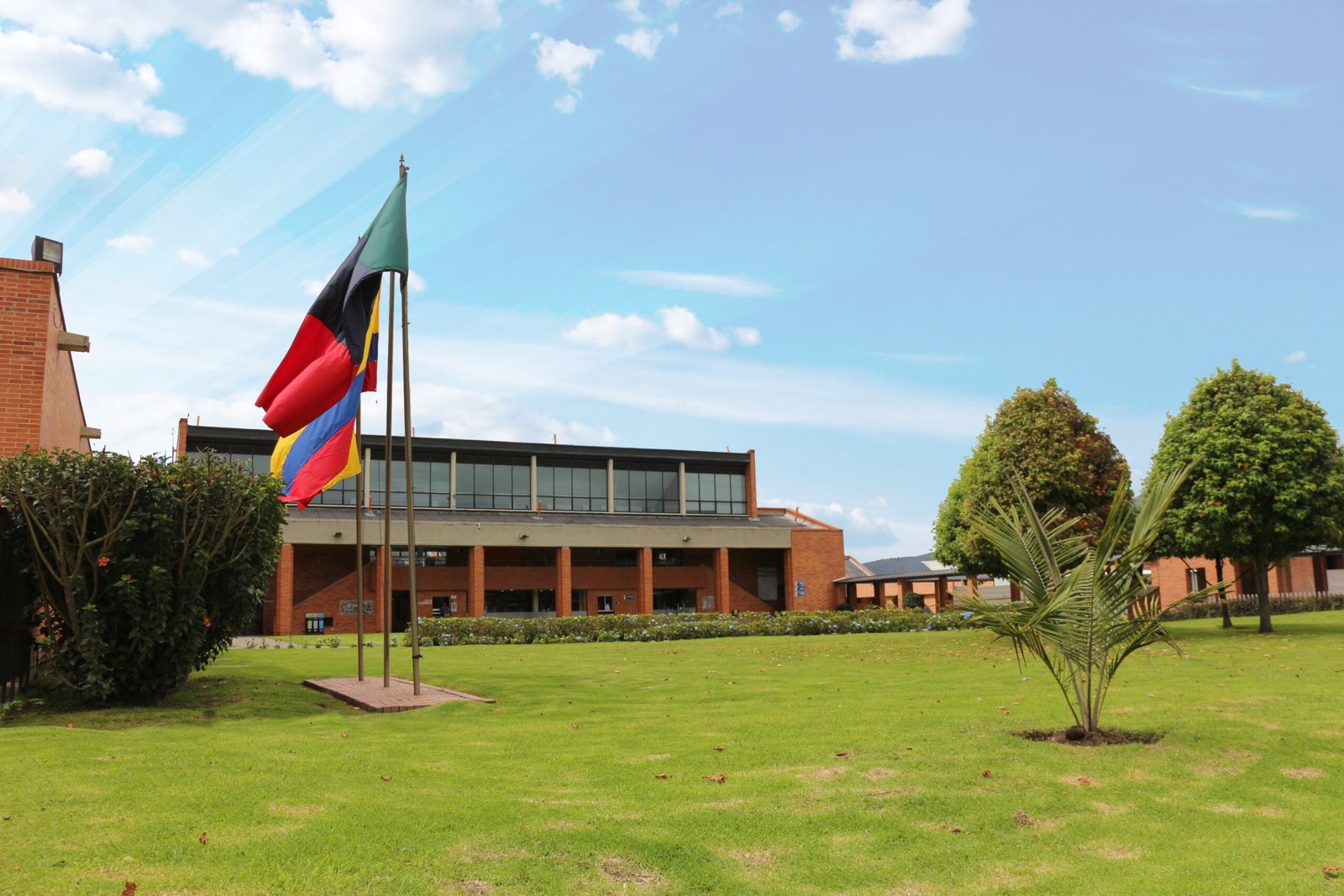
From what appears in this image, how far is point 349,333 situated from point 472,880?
9204mm

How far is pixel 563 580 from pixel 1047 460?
29.1 meters

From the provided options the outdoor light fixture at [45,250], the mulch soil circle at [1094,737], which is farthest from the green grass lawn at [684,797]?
the outdoor light fixture at [45,250]

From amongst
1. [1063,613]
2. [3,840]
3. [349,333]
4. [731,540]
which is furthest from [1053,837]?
[731,540]

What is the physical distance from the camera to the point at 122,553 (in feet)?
37.7

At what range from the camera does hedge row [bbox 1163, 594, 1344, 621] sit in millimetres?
37688

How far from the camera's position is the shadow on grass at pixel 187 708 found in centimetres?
1080

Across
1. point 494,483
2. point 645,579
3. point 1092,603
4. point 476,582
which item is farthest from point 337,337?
point 494,483

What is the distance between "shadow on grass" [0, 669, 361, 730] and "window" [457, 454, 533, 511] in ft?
126

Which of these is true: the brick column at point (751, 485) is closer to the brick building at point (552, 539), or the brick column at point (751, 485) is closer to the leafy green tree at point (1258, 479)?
the brick building at point (552, 539)

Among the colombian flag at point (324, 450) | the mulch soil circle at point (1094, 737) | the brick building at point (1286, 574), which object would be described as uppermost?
the colombian flag at point (324, 450)

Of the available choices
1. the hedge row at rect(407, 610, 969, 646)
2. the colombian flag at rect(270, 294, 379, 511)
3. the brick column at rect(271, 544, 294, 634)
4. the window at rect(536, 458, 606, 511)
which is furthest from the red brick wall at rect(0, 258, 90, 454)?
the window at rect(536, 458, 606, 511)

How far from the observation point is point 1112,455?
82.5ft

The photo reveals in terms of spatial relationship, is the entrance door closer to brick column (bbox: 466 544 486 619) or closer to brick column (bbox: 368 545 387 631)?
brick column (bbox: 368 545 387 631)

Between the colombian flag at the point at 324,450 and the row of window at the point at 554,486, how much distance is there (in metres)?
36.5
